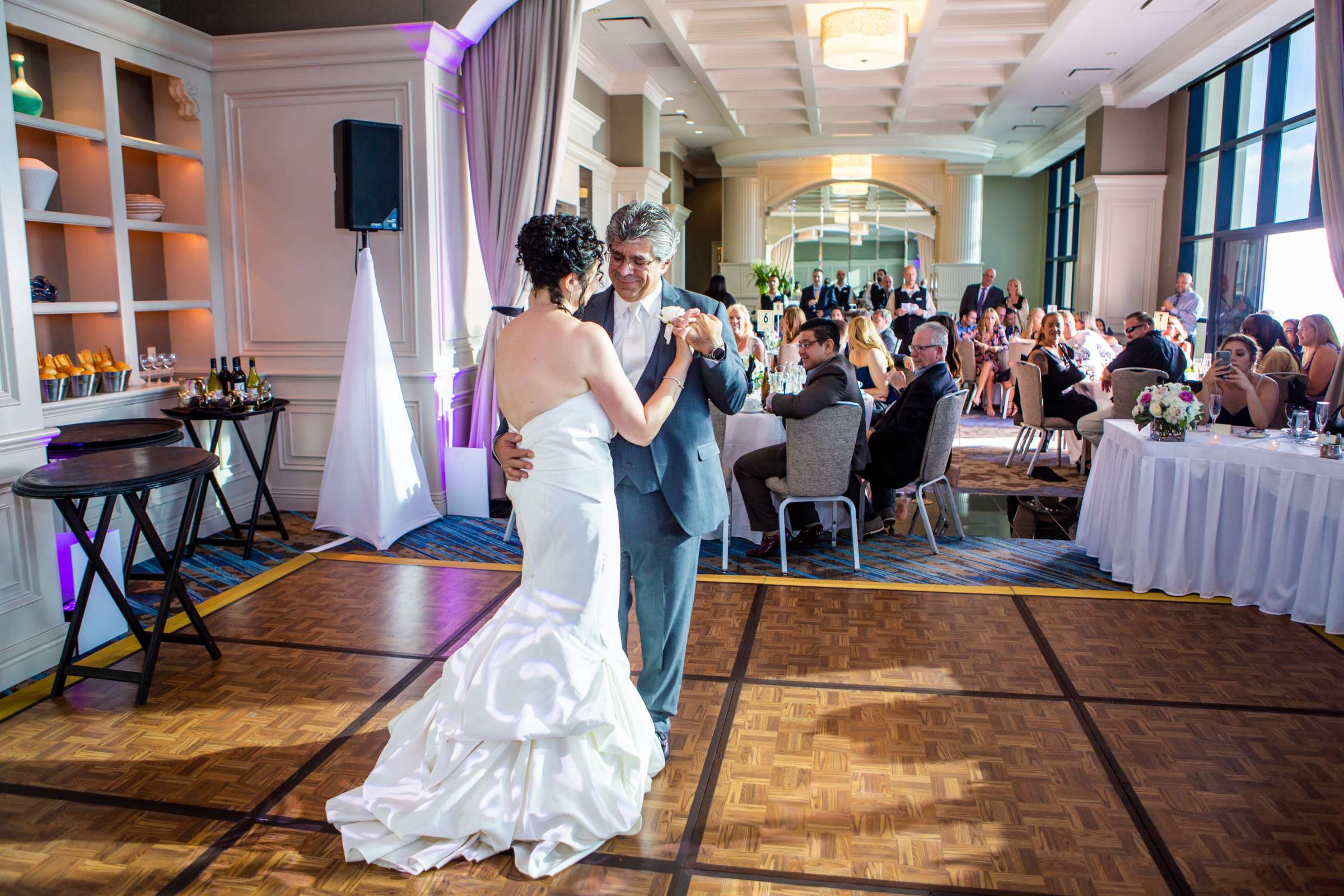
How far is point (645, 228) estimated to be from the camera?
2.57 m

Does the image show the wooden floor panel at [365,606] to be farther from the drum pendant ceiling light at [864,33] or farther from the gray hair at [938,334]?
the drum pendant ceiling light at [864,33]

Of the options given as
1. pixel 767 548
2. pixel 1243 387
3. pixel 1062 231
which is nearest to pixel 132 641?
pixel 767 548

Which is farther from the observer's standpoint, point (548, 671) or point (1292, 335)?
point (1292, 335)

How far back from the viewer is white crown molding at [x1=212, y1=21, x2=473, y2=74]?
18.6ft

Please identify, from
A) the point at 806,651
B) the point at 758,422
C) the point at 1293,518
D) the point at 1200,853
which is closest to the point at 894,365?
the point at 758,422

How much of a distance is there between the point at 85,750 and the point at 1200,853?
3.25 metres

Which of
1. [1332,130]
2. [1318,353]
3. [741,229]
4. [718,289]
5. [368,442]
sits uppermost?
[741,229]

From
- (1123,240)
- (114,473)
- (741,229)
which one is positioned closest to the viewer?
(114,473)

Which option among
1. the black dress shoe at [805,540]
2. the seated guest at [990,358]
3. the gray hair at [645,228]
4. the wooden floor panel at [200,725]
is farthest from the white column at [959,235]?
the gray hair at [645,228]

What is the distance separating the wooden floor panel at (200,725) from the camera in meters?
2.84

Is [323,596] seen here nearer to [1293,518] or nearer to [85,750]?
[85,750]

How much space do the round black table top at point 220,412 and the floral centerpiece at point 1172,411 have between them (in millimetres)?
4550

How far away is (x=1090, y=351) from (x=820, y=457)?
5.07 metres

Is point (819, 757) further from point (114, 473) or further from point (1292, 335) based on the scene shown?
point (1292, 335)
